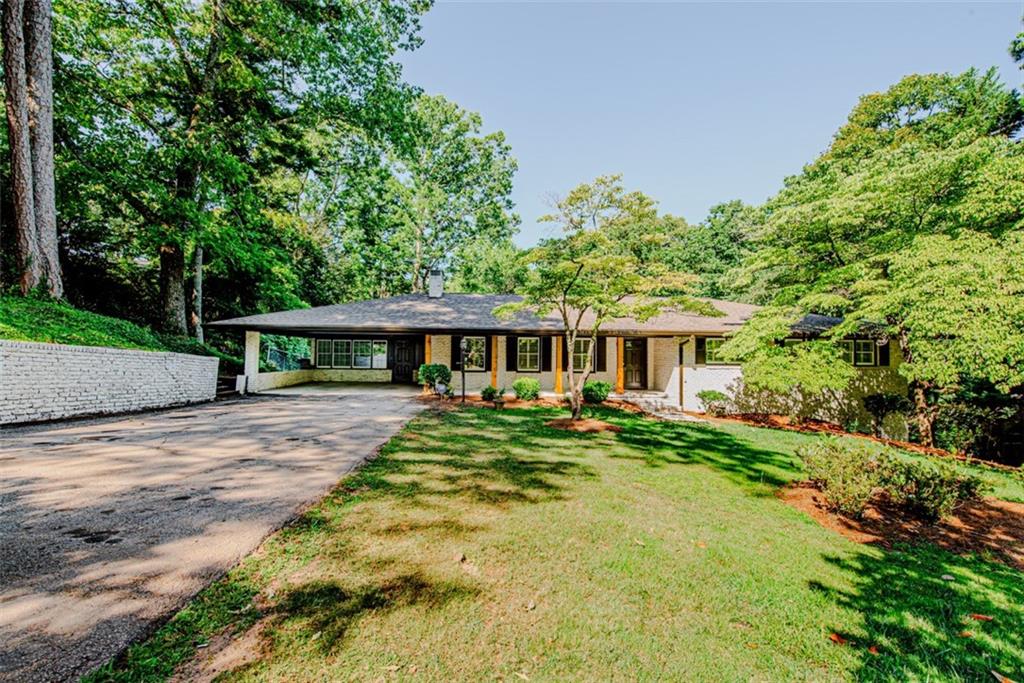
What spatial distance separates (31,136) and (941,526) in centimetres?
1794

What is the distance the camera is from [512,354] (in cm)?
1434

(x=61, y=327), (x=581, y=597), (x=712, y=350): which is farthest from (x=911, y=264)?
(x=61, y=327)

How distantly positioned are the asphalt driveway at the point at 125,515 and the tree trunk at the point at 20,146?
5.07 meters

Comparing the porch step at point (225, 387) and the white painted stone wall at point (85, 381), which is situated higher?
the white painted stone wall at point (85, 381)

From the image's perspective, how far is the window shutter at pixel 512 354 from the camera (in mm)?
14266

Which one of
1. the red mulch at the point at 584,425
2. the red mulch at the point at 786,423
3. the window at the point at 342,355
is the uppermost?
the window at the point at 342,355

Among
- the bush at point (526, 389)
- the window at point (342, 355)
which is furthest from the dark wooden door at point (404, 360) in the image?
the bush at point (526, 389)

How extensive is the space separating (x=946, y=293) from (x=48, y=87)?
64.5 feet

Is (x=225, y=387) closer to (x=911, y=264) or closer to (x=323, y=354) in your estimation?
(x=323, y=354)

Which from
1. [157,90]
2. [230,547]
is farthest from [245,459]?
[157,90]

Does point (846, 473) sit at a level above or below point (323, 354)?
below

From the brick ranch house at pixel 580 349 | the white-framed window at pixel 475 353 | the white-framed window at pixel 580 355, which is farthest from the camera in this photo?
the white-framed window at pixel 475 353

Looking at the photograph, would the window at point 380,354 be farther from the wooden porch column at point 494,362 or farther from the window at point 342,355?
the wooden porch column at point 494,362

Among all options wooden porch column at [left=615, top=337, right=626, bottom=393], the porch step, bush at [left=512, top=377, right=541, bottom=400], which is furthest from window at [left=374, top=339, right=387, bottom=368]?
wooden porch column at [left=615, top=337, right=626, bottom=393]
